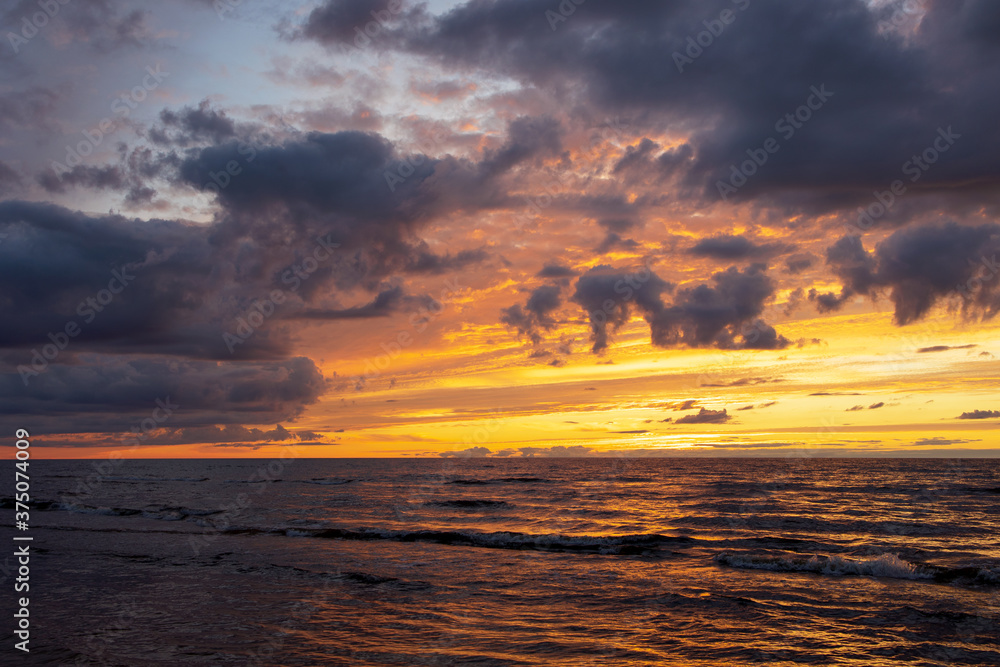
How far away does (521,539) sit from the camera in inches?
1375

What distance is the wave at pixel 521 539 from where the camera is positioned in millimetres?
32125

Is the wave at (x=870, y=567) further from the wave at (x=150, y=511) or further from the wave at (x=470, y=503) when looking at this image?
the wave at (x=150, y=511)

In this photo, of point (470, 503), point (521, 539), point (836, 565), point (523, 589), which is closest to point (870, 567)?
point (836, 565)

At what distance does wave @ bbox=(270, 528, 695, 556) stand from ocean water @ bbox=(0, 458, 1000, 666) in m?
0.21

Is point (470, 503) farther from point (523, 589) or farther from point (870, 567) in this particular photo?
point (870, 567)

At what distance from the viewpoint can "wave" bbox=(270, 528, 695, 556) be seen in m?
32.1

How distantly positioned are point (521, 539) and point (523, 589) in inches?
511

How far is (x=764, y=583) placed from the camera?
23.2 metres

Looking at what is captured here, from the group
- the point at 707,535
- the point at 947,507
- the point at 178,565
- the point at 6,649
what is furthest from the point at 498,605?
the point at 947,507

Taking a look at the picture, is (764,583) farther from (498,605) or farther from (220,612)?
(220,612)

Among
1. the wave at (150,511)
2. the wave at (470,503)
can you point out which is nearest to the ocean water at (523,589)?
the wave at (150,511)

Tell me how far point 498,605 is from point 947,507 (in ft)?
156

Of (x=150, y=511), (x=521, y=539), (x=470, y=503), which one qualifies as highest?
(x=521, y=539)

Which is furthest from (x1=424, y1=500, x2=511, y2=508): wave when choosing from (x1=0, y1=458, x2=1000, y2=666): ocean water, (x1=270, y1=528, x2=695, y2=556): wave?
(x1=270, y1=528, x2=695, y2=556): wave
